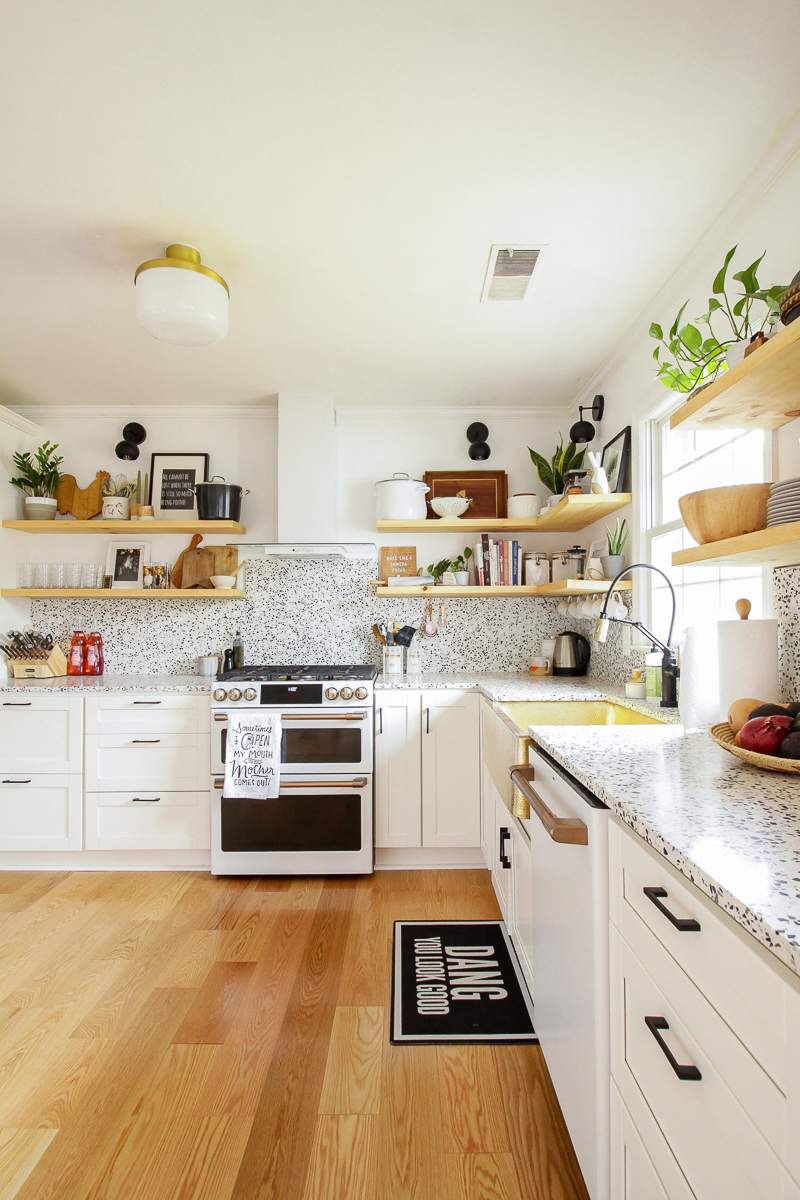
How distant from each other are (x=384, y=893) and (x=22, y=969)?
4.53 feet

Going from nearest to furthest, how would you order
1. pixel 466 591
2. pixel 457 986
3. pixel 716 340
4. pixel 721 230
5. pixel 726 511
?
pixel 726 511, pixel 716 340, pixel 721 230, pixel 457 986, pixel 466 591

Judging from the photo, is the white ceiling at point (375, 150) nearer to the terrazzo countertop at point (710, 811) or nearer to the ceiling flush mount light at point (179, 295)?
the ceiling flush mount light at point (179, 295)

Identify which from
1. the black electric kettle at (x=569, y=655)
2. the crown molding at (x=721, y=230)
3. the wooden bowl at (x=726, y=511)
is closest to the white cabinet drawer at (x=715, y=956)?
the wooden bowl at (x=726, y=511)

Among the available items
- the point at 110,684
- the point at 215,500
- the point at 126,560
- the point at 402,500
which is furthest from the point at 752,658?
the point at 126,560

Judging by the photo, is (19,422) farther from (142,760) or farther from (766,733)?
(766,733)

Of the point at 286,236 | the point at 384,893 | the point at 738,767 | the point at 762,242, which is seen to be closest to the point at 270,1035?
the point at 384,893

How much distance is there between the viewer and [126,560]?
366cm

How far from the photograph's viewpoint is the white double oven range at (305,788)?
9.56ft

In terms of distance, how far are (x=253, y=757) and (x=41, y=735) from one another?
1.06 meters

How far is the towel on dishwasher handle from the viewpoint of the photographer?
2.88 meters

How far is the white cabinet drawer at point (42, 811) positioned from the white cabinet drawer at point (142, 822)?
71 mm

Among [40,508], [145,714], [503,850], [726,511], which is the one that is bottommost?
[503,850]

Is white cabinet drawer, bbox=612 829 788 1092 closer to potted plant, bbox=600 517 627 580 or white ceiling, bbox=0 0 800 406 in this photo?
Answer: white ceiling, bbox=0 0 800 406

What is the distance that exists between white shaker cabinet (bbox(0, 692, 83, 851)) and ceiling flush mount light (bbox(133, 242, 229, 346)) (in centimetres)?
190
